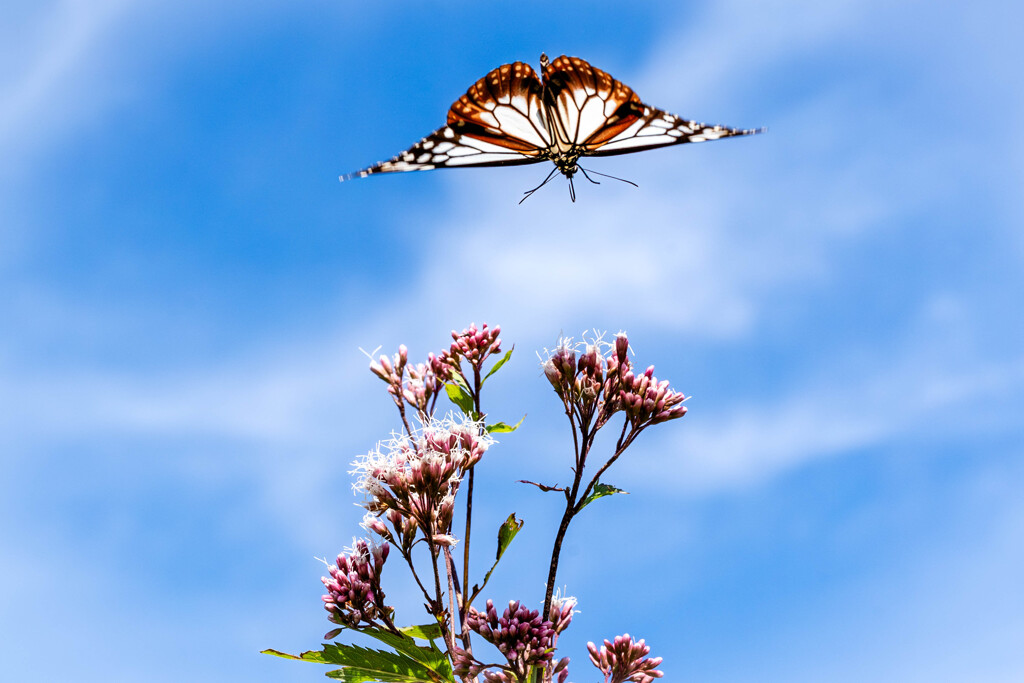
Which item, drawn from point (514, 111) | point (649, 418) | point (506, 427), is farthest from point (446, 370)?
point (514, 111)

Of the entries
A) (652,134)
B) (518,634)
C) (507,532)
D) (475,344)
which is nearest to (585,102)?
(652,134)

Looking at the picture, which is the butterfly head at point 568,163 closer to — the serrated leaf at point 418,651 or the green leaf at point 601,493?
the green leaf at point 601,493

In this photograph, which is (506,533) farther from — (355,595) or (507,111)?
(507,111)

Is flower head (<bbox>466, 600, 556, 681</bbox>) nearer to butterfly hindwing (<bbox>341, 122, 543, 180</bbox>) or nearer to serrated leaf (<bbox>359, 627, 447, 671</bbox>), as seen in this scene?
serrated leaf (<bbox>359, 627, 447, 671</bbox>)

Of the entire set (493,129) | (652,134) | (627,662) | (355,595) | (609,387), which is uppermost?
(493,129)

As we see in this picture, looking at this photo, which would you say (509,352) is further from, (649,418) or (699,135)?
(699,135)

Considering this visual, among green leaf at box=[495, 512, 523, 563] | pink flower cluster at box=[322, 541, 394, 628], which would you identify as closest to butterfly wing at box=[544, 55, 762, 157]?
green leaf at box=[495, 512, 523, 563]

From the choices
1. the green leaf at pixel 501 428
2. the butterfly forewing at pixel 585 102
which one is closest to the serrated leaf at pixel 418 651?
the green leaf at pixel 501 428
